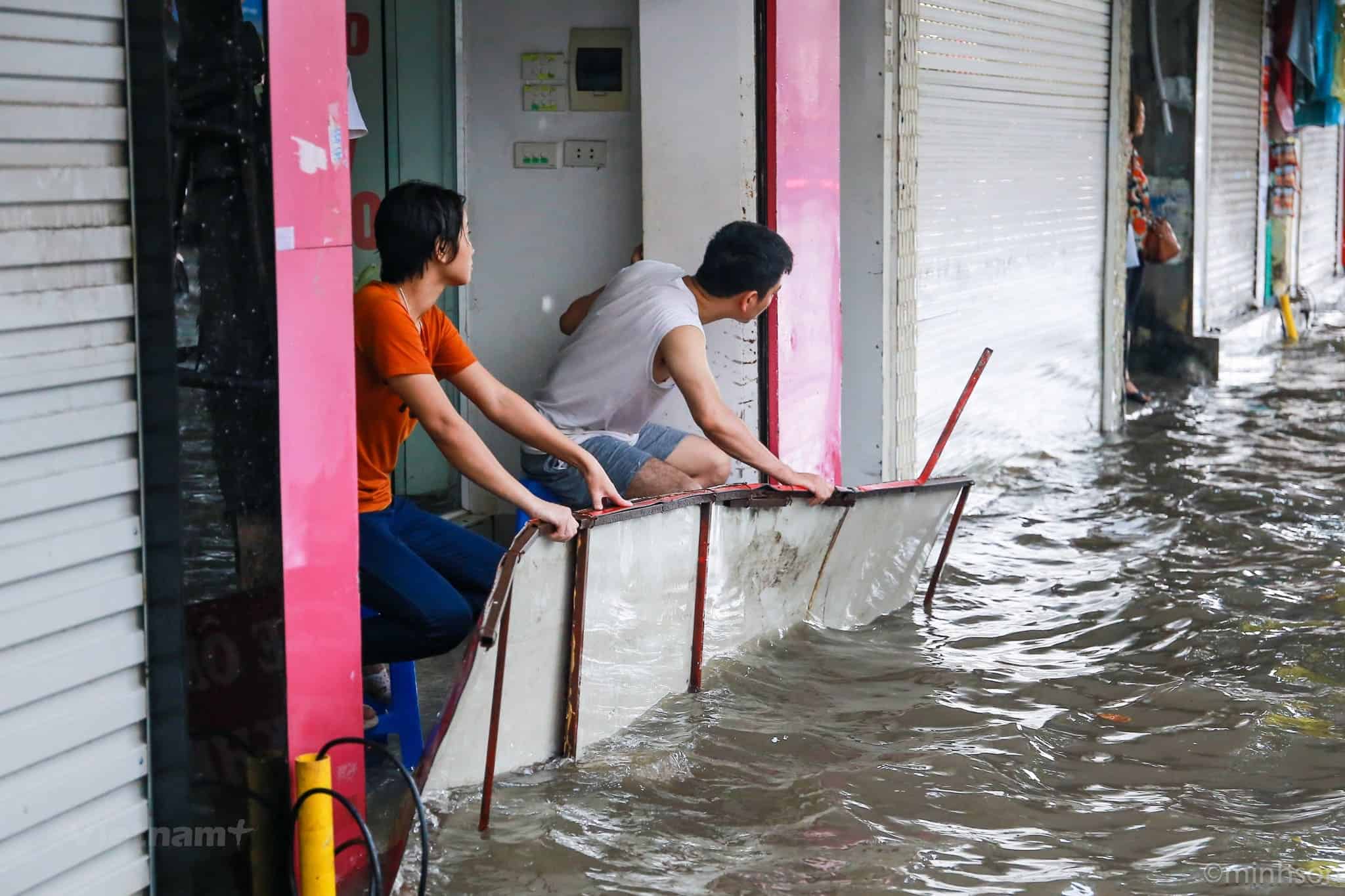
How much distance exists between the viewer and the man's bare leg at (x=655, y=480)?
496 cm

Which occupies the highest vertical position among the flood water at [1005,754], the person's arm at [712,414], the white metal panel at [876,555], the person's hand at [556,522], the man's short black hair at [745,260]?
the man's short black hair at [745,260]

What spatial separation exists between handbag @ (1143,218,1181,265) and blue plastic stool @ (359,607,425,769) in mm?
8913

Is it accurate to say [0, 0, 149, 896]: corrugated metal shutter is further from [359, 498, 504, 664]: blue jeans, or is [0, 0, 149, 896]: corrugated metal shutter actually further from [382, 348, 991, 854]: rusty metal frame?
[359, 498, 504, 664]: blue jeans

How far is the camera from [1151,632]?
5.57 meters

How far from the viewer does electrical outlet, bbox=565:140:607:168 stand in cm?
598

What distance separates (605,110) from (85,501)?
11.6ft

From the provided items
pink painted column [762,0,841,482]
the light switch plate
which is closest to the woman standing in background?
pink painted column [762,0,841,482]

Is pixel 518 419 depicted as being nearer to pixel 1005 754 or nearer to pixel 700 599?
pixel 700 599

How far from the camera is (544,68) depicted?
594 centimetres

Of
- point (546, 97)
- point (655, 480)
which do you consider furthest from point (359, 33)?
point (655, 480)

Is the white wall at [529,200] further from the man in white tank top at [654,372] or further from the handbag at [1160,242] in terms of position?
the handbag at [1160,242]

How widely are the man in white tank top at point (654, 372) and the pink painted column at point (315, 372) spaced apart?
1.74m

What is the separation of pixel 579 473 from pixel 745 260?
0.92 meters

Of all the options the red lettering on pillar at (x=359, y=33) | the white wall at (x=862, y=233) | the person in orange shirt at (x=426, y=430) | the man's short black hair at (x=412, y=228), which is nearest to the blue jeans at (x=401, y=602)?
the person in orange shirt at (x=426, y=430)
